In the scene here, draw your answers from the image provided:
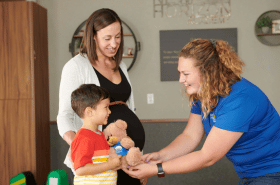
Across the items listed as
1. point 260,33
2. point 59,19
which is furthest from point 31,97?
point 260,33

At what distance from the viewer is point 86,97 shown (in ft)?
3.79

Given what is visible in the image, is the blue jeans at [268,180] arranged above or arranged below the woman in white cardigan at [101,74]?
below

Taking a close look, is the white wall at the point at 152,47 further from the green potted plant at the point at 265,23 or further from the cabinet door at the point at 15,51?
the cabinet door at the point at 15,51

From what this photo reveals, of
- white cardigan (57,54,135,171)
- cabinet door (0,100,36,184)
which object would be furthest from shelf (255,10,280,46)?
cabinet door (0,100,36,184)

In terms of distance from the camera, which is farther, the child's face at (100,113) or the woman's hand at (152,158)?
the woman's hand at (152,158)

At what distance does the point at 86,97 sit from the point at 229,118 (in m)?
0.62

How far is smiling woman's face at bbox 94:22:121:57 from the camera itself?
4.62ft

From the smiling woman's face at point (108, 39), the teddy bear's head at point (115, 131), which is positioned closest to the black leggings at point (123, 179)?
the teddy bear's head at point (115, 131)

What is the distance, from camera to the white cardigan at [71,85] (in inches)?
50.3

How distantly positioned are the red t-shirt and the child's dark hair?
0.11 m

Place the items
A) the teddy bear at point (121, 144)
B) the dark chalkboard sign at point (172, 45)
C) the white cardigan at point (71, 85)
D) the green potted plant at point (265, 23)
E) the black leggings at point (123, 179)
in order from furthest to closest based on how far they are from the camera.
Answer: the dark chalkboard sign at point (172, 45) → the green potted plant at point (265, 23) → the black leggings at point (123, 179) → the white cardigan at point (71, 85) → the teddy bear at point (121, 144)

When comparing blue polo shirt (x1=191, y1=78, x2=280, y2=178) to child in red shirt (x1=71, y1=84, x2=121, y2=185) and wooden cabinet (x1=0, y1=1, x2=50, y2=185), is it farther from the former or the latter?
wooden cabinet (x1=0, y1=1, x2=50, y2=185)

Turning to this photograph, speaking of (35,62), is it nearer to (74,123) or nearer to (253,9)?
(74,123)

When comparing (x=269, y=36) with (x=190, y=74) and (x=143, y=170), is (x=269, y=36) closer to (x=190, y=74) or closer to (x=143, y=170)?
(x=190, y=74)
